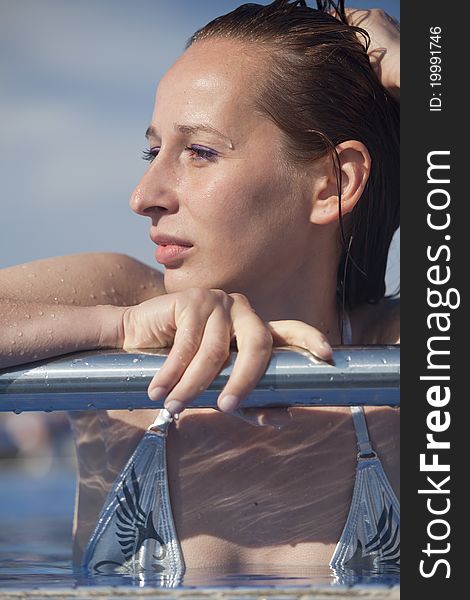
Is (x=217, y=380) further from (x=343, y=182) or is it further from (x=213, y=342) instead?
(x=343, y=182)

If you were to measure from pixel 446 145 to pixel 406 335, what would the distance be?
0.35 m

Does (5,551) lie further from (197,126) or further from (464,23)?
(464,23)

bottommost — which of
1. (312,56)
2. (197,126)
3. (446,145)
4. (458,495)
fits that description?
(458,495)

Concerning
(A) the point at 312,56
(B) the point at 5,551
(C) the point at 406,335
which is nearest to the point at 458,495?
(C) the point at 406,335

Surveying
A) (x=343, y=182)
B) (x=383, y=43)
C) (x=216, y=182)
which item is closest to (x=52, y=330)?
(x=216, y=182)

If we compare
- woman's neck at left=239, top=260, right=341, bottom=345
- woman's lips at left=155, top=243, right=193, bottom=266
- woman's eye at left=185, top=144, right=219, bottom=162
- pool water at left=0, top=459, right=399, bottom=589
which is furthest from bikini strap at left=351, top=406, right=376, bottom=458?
woman's eye at left=185, top=144, right=219, bottom=162

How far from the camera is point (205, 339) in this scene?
51.3 inches

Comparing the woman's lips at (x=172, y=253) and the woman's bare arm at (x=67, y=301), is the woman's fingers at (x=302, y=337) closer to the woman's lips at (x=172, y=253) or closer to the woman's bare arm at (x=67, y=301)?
the woman's bare arm at (x=67, y=301)

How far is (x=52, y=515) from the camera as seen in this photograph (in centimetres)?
530

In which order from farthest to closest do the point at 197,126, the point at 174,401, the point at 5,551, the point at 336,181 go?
the point at 5,551 < the point at 336,181 < the point at 197,126 < the point at 174,401

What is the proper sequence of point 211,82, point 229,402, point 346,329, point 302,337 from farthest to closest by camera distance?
point 346,329
point 211,82
point 302,337
point 229,402

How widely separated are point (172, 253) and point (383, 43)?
2.85 ft

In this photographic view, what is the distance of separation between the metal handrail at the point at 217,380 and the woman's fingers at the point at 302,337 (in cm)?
1

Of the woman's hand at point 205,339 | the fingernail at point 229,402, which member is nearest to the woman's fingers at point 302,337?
the woman's hand at point 205,339
